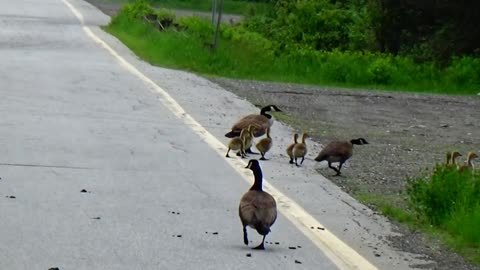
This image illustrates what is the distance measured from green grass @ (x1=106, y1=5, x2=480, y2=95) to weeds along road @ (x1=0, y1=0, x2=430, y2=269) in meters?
7.16

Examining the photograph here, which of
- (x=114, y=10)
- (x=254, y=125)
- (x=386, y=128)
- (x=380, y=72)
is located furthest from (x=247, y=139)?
(x=114, y=10)

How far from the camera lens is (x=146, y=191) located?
40.1 ft

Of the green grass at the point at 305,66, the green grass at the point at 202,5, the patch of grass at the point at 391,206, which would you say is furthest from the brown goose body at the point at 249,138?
the green grass at the point at 202,5

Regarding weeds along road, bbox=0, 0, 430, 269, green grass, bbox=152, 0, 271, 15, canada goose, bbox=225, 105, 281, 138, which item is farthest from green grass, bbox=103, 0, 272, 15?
canada goose, bbox=225, 105, 281, 138

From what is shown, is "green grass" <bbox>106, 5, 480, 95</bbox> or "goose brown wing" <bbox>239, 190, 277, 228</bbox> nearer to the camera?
"goose brown wing" <bbox>239, 190, 277, 228</bbox>

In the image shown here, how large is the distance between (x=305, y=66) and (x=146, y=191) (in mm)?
20417

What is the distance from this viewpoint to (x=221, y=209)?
37.8 ft

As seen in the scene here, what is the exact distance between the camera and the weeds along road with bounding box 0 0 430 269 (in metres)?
9.45

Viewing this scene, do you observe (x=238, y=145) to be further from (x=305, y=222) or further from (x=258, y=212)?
(x=258, y=212)

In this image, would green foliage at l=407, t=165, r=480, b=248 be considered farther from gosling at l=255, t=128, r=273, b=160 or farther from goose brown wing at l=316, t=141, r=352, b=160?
gosling at l=255, t=128, r=273, b=160

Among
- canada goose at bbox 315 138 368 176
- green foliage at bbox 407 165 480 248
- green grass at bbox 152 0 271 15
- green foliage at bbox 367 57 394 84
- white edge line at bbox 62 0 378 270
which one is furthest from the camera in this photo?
green grass at bbox 152 0 271 15

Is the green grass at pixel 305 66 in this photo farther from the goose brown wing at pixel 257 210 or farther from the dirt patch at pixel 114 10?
the goose brown wing at pixel 257 210

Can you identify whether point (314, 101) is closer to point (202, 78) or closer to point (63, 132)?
point (202, 78)

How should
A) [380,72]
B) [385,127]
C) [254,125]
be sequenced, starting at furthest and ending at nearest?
1. [380,72]
2. [385,127]
3. [254,125]
